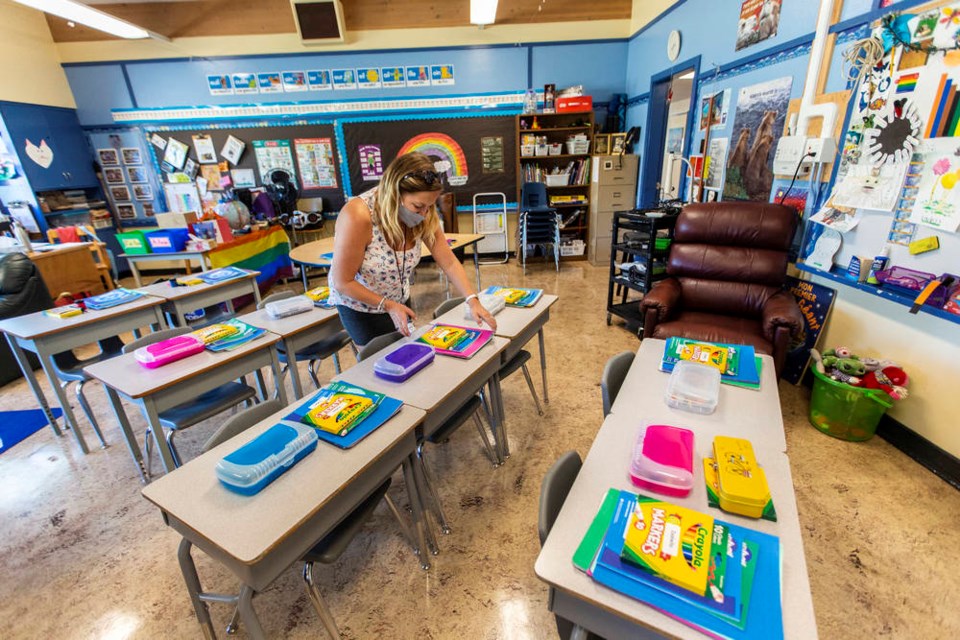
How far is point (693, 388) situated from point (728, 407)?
0.37 feet

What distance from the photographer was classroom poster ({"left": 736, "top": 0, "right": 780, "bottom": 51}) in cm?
282

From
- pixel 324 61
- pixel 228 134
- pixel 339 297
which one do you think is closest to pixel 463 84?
pixel 324 61

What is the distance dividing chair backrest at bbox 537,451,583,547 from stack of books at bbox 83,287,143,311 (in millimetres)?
2833

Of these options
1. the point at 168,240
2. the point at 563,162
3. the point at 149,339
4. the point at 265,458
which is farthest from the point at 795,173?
the point at 168,240

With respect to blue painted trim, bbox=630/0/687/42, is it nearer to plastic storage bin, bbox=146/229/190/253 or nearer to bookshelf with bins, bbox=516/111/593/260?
bookshelf with bins, bbox=516/111/593/260

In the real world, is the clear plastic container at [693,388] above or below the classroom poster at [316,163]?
below

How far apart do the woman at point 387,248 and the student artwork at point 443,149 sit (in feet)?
13.7

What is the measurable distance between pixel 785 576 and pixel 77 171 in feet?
25.8

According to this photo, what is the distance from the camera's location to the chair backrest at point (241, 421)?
123 centimetres

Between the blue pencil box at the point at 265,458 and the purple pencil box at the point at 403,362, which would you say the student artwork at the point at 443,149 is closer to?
the purple pencil box at the point at 403,362

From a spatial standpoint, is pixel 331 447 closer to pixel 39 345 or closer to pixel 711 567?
pixel 711 567

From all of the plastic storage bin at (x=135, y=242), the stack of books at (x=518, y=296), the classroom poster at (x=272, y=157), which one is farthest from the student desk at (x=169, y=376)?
the classroom poster at (x=272, y=157)

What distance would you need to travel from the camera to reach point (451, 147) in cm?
565

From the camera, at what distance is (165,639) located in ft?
4.62
